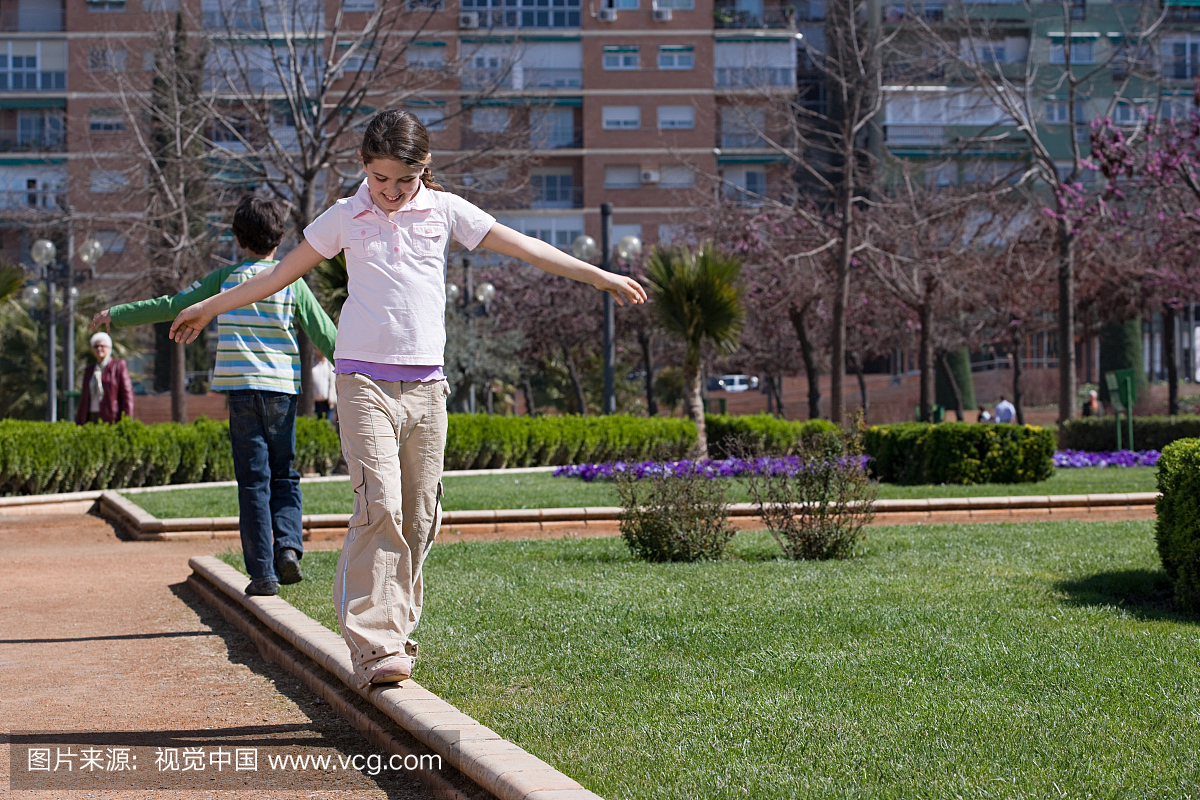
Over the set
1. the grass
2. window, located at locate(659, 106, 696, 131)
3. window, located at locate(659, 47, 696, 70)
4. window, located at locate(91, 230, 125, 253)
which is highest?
window, located at locate(659, 47, 696, 70)

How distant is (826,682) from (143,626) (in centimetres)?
371

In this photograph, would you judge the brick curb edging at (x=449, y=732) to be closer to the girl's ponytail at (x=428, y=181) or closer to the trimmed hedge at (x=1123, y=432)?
the girl's ponytail at (x=428, y=181)

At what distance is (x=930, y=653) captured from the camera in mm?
4742

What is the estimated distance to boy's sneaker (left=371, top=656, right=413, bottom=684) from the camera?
4.20 meters

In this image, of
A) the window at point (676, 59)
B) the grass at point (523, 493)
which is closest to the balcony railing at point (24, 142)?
the window at point (676, 59)

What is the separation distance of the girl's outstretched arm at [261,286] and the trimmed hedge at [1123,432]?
19369 mm

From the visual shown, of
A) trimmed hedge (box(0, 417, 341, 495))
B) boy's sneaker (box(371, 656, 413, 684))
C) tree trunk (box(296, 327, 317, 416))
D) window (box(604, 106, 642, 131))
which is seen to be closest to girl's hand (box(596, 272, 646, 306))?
boy's sneaker (box(371, 656, 413, 684))

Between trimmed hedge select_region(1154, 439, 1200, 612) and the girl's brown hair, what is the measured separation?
368 centimetres

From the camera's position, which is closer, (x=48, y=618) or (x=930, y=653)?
(x=930, y=653)

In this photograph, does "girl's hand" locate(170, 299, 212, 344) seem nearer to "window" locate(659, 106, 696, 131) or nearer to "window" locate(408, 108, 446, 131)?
"window" locate(408, 108, 446, 131)

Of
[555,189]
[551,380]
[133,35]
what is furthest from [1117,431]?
[555,189]

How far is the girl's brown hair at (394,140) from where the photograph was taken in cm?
416

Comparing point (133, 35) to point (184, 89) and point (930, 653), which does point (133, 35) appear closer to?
point (184, 89)

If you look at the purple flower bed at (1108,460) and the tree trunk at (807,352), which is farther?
the tree trunk at (807,352)
